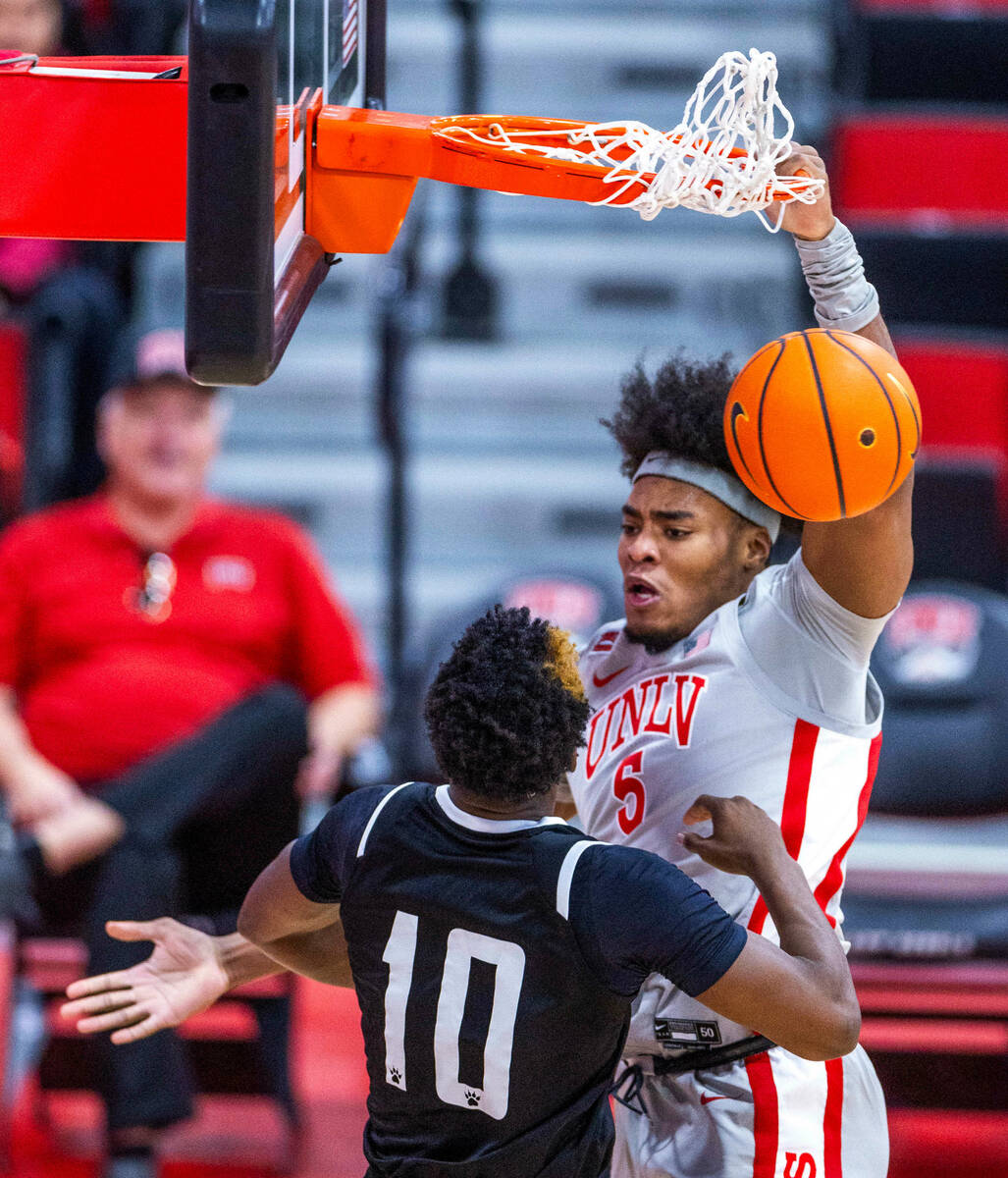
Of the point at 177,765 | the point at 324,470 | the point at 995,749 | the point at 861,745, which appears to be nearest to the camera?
the point at 861,745

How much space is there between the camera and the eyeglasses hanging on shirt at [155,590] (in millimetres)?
4359

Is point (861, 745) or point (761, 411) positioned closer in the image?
point (761, 411)

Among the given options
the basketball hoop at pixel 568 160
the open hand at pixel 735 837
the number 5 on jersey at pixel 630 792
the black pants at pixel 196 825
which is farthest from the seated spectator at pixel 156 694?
the basketball hoop at pixel 568 160

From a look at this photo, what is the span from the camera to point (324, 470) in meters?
6.46

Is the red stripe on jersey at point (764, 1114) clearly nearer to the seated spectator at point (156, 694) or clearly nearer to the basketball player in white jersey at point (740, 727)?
the basketball player in white jersey at point (740, 727)

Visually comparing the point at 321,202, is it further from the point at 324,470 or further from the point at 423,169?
the point at 324,470

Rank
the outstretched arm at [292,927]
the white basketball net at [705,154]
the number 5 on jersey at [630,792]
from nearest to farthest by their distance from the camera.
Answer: the white basketball net at [705,154] < the outstretched arm at [292,927] < the number 5 on jersey at [630,792]

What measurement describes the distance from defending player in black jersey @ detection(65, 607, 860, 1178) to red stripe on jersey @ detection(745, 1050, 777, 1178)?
256mm

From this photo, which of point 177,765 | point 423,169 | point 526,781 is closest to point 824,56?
point 177,765

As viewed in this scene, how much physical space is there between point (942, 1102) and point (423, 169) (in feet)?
9.49

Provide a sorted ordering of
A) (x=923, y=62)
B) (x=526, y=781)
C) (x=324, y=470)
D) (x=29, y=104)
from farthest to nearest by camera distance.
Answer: (x=923, y=62), (x=324, y=470), (x=29, y=104), (x=526, y=781)

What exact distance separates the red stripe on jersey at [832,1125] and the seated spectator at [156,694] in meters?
1.82

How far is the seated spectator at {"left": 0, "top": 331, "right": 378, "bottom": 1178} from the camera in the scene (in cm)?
387

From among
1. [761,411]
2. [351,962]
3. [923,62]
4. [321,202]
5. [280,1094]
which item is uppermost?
[923,62]
